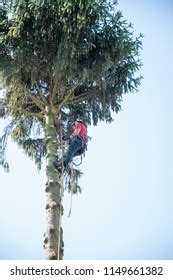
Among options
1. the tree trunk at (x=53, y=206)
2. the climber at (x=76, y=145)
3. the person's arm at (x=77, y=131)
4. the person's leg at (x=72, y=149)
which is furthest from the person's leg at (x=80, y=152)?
the tree trunk at (x=53, y=206)

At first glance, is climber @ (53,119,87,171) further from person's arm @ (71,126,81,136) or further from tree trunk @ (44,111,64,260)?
tree trunk @ (44,111,64,260)

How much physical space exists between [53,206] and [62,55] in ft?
11.6

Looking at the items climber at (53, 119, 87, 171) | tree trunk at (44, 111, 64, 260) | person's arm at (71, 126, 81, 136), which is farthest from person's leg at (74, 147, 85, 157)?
tree trunk at (44, 111, 64, 260)

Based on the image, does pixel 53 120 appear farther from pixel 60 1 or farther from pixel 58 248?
pixel 58 248

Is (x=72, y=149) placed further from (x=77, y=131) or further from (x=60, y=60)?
(x=60, y=60)

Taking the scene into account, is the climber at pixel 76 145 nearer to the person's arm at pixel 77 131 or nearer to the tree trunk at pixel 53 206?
the person's arm at pixel 77 131

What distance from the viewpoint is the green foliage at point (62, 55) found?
492 inches

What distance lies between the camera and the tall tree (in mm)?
12484

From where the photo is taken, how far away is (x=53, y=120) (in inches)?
496

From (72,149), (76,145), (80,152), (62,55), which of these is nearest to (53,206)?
(72,149)

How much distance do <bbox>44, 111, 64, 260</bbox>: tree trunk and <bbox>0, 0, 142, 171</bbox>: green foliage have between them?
1.26 meters

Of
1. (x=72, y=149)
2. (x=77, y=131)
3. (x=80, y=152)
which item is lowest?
(x=72, y=149)

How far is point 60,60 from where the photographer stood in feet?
40.3
